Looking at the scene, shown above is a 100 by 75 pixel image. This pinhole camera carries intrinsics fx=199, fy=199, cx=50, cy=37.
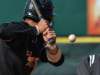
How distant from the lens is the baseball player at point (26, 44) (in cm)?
218

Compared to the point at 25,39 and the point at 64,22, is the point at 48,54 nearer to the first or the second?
the point at 25,39

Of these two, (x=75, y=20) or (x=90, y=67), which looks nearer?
(x=90, y=67)

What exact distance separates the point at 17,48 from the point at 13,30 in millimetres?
379

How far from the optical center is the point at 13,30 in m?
2.15

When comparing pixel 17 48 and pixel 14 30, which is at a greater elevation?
pixel 14 30

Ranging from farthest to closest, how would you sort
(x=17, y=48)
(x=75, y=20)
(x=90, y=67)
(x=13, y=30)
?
1. (x=75, y=20)
2. (x=90, y=67)
3. (x=17, y=48)
4. (x=13, y=30)

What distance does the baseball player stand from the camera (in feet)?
7.14

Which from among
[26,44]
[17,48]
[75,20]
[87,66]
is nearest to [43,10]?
[26,44]

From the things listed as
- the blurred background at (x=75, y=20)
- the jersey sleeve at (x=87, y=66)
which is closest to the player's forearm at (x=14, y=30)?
the jersey sleeve at (x=87, y=66)

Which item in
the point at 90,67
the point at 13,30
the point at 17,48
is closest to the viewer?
the point at 13,30

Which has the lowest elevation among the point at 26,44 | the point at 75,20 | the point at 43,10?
the point at 75,20

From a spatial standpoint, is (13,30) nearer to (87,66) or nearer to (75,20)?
(87,66)

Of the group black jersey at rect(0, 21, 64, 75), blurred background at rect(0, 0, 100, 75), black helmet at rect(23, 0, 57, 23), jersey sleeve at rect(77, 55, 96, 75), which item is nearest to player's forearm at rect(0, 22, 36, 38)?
black jersey at rect(0, 21, 64, 75)

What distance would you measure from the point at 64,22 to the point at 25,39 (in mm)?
2841
